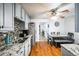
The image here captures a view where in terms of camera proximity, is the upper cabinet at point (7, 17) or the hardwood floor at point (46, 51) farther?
the hardwood floor at point (46, 51)

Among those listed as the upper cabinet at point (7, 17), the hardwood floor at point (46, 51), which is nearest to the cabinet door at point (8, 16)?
the upper cabinet at point (7, 17)

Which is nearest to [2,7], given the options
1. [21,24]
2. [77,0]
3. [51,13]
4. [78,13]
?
[77,0]

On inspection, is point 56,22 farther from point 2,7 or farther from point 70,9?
point 2,7

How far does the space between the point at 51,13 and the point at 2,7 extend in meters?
2.58

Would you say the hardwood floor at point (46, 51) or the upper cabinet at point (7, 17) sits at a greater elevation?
the upper cabinet at point (7, 17)

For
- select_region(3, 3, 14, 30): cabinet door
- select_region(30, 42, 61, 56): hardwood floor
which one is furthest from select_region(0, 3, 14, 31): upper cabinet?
select_region(30, 42, 61, 56): hardwood floor

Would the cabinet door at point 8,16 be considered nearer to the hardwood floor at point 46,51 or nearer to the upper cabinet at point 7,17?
the upper cabinet at point 7,17

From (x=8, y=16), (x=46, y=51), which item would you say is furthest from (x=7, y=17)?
(x=46, y=51)

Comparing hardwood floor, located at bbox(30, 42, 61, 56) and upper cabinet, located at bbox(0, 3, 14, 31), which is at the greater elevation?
upper cabinet, located at bbox(0, 3, 14, 31)

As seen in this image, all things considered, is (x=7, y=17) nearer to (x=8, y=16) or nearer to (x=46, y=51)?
(x=8, y=16)

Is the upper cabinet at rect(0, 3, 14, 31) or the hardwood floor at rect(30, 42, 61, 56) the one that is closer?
the upper cabinet at rect(0, 3, 14, 31)

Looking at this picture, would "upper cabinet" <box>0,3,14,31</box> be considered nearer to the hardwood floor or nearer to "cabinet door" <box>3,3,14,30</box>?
"cabinet door" <box>3,3,14,30</box>

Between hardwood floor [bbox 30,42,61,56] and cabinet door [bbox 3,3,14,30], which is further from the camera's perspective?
hardwood floor [bbox 30,42,61,56]

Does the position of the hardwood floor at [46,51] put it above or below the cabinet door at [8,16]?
below
